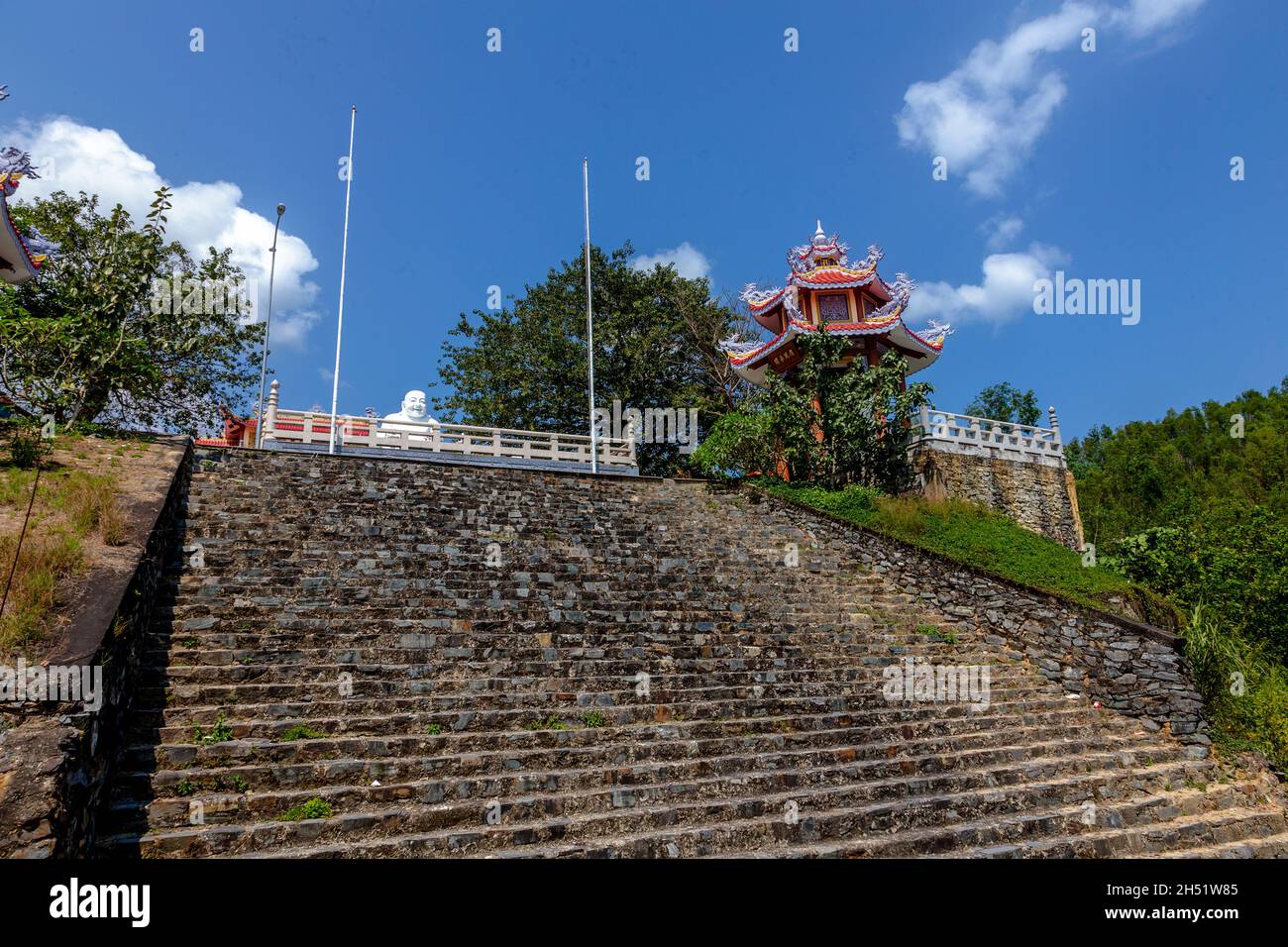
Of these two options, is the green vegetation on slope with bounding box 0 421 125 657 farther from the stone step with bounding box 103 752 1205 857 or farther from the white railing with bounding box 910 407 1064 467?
the white railing with bounding box 910 407 1064 467

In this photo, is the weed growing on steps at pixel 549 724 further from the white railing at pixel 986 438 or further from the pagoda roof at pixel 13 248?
the pagoda roof at pixel 13 248

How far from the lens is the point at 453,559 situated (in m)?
9.52

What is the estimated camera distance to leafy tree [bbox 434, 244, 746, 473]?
24281 millimetres

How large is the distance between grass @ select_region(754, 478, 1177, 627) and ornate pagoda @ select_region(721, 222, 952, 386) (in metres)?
5.31

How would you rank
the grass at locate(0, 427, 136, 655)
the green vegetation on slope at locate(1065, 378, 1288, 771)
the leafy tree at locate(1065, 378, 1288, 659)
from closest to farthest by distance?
the grass at locate(0, 427, 136, 655)
the green vegetation on slope at locate(1065, 378, 1288, 771)
the leafy tree at locate(1065, 378, 1288, 659)

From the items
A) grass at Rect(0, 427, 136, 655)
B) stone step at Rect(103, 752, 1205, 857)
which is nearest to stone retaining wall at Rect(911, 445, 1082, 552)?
stone step at Rect(103, 752, 1205, 857)

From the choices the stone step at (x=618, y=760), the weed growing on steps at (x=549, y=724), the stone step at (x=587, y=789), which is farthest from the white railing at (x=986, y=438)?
the weed growing on steps at (x=549, y=724)

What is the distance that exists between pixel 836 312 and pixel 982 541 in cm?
974

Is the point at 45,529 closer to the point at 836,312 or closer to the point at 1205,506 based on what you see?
the point at 836,312

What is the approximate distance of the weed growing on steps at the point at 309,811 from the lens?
4766 mm

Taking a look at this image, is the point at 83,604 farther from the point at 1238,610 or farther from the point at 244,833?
the point at 1238,610

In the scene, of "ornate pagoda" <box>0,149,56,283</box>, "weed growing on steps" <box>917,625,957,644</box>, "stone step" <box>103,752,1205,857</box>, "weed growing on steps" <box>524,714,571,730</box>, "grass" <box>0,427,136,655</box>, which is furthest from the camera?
"ornate pagoda" <box>0,149,56,283</box>

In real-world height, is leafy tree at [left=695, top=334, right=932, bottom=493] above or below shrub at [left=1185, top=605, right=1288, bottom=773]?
above
